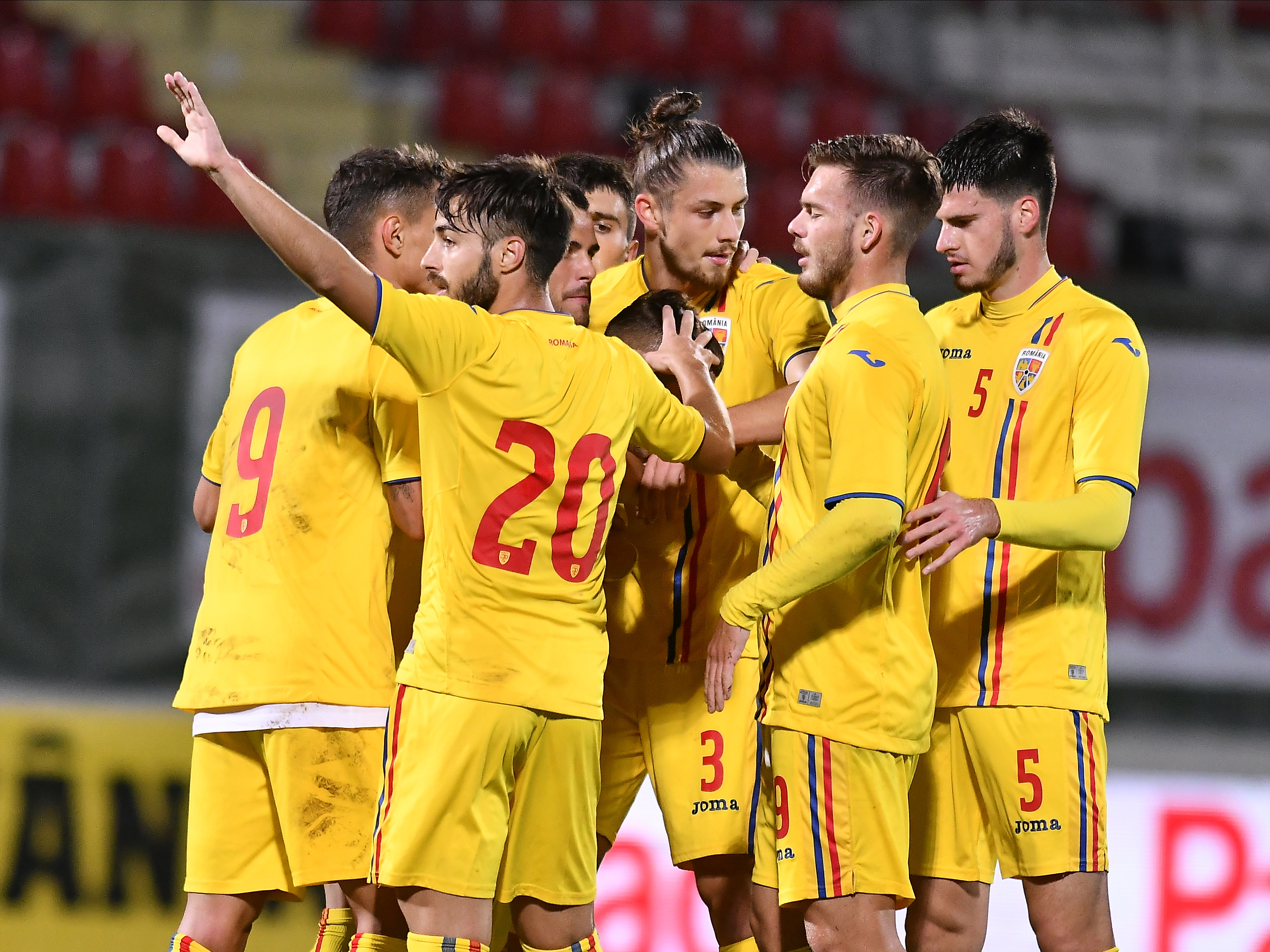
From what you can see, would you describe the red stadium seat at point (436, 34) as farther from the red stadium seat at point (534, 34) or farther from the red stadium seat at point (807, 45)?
the red stadium seat at point (807, 45)

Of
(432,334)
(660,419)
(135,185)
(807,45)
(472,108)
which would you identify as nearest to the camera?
(432,334)

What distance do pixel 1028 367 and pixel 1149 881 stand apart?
2.82 meters

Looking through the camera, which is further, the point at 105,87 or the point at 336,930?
the point at 105,87

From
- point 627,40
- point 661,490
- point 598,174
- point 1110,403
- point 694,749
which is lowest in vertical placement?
point 694,749

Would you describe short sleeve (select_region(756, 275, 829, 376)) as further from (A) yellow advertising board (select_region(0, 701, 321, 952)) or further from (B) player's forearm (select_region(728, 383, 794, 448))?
(A) yellow advertising board (select_region(0, 701, 321, 952))

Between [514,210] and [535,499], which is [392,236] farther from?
[535,499]

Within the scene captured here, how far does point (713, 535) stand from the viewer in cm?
395

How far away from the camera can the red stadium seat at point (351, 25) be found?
1191 cm

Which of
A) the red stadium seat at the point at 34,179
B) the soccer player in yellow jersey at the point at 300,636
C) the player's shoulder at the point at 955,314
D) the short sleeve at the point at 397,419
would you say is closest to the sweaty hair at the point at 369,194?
the soccer player in yellow jersey at the point at 300,636

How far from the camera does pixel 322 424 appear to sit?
359cm

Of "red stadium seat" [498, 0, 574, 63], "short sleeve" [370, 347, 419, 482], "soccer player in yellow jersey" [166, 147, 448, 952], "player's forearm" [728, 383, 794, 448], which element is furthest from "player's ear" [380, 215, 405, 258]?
"red stadium seat" [498, 0, 574, 63]

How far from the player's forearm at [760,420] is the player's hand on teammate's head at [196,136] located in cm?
133

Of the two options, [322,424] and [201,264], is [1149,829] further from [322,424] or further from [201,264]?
[201,264]

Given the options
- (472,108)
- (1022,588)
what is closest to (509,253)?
(1022,588)
